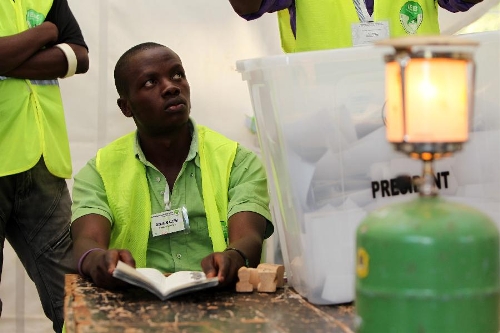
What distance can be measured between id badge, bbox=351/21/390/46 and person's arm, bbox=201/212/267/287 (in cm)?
45

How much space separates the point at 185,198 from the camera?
199 cm

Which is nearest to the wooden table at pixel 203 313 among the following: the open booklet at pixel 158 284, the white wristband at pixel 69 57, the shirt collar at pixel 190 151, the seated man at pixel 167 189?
the open booklet at pixel 158 284

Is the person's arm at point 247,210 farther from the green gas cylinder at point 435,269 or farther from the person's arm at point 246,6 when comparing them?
the green gas cylinder at point 435,269

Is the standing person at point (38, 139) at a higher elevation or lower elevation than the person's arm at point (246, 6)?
lower

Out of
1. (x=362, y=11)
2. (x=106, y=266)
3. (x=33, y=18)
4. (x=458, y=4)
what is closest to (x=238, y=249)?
(x=106, y=266)

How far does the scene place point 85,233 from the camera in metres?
1.88

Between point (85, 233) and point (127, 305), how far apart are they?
0.48 m

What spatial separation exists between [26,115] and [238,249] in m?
1.03

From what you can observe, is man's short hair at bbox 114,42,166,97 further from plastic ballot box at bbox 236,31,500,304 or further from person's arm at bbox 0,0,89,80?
plastic ballot box at bbox 236,31,500,304

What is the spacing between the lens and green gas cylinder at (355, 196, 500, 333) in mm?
932

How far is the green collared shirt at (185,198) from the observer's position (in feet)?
6.38

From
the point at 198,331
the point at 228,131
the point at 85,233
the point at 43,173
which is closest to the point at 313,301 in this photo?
the point at 198,331

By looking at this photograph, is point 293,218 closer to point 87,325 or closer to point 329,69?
point 329,69

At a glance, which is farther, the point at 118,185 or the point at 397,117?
the point at 118,185
